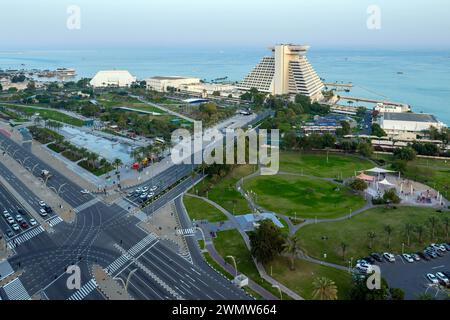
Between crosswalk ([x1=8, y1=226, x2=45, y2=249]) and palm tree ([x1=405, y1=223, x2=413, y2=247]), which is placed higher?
palm tree ([x1=405, y1=223, x2=413, y2=247])

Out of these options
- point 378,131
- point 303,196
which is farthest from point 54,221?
point 378,131

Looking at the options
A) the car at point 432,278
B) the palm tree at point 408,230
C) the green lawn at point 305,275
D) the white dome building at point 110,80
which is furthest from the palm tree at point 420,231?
the white dome building at point 110,80

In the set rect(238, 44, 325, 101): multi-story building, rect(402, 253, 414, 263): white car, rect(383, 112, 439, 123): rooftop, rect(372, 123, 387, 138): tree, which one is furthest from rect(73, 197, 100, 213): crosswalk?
rect(238, 44, 325, 101): multi-story building

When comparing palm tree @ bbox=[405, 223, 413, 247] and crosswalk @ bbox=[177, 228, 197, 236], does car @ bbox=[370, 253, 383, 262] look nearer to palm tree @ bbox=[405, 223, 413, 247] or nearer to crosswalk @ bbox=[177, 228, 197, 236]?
palm tree @ bbox=[405, 223, 413, 247]

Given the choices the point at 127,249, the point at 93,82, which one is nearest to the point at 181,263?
the point at 127,249

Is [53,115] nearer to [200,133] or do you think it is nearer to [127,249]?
[200,133]
